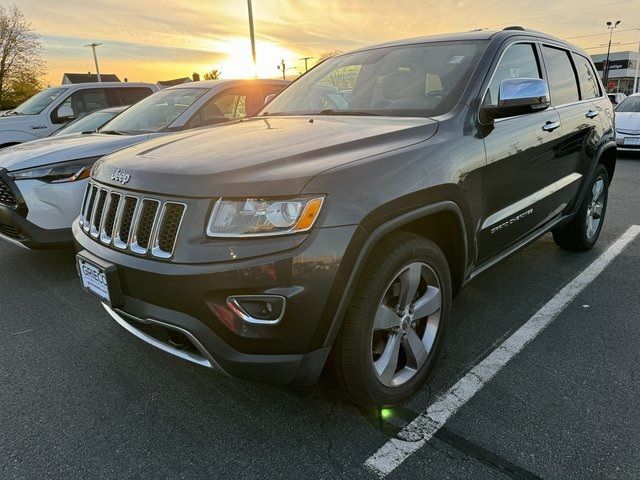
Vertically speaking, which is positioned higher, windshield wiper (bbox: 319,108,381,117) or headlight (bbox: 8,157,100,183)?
windshield wiper (bbox: 319,108,381,117)

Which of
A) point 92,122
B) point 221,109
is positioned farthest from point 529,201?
point 92,122

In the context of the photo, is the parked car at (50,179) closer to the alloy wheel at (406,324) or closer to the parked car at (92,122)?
the parked car at (92,122)

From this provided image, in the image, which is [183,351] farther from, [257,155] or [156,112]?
[156,112]

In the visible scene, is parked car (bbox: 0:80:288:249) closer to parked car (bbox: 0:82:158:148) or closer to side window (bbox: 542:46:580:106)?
side window (bbox: 542:46:580:106)

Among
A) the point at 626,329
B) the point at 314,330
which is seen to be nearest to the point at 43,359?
the point at 314,330

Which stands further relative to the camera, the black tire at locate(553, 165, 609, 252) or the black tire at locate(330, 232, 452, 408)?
the black tire at locate(553, 165, 609, 252)

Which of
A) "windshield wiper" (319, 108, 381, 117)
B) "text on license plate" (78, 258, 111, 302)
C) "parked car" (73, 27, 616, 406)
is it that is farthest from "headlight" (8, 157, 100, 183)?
"windshield wiper" (319, 108, 381, 117)

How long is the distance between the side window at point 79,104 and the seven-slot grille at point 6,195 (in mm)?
5396

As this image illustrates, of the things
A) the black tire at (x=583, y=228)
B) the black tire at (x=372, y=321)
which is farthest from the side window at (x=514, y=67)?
the black tire at (x=583, y=228)

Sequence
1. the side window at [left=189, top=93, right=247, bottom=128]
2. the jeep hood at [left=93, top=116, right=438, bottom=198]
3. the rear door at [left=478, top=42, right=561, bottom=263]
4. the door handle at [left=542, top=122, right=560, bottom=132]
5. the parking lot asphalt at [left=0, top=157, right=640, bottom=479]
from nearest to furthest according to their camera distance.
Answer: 1. the jeep hood at [left=93, top=116, right=438, bottom=198]
2. the parking lot asphalt at [left=0, top=157, right=640, bottom=479]
3. the rear door at [left=478, top=42, right=561, bottom=263]
4. the door handle at [left=542, top=122, right=560, bottom=132]
5. the side window at [left=189, top=93, right=247, bottom=128]

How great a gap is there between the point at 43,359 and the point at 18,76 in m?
50.2

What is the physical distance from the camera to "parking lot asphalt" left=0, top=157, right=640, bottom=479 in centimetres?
206

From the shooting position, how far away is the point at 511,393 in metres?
2.51

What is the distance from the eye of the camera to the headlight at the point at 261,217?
1.88m
